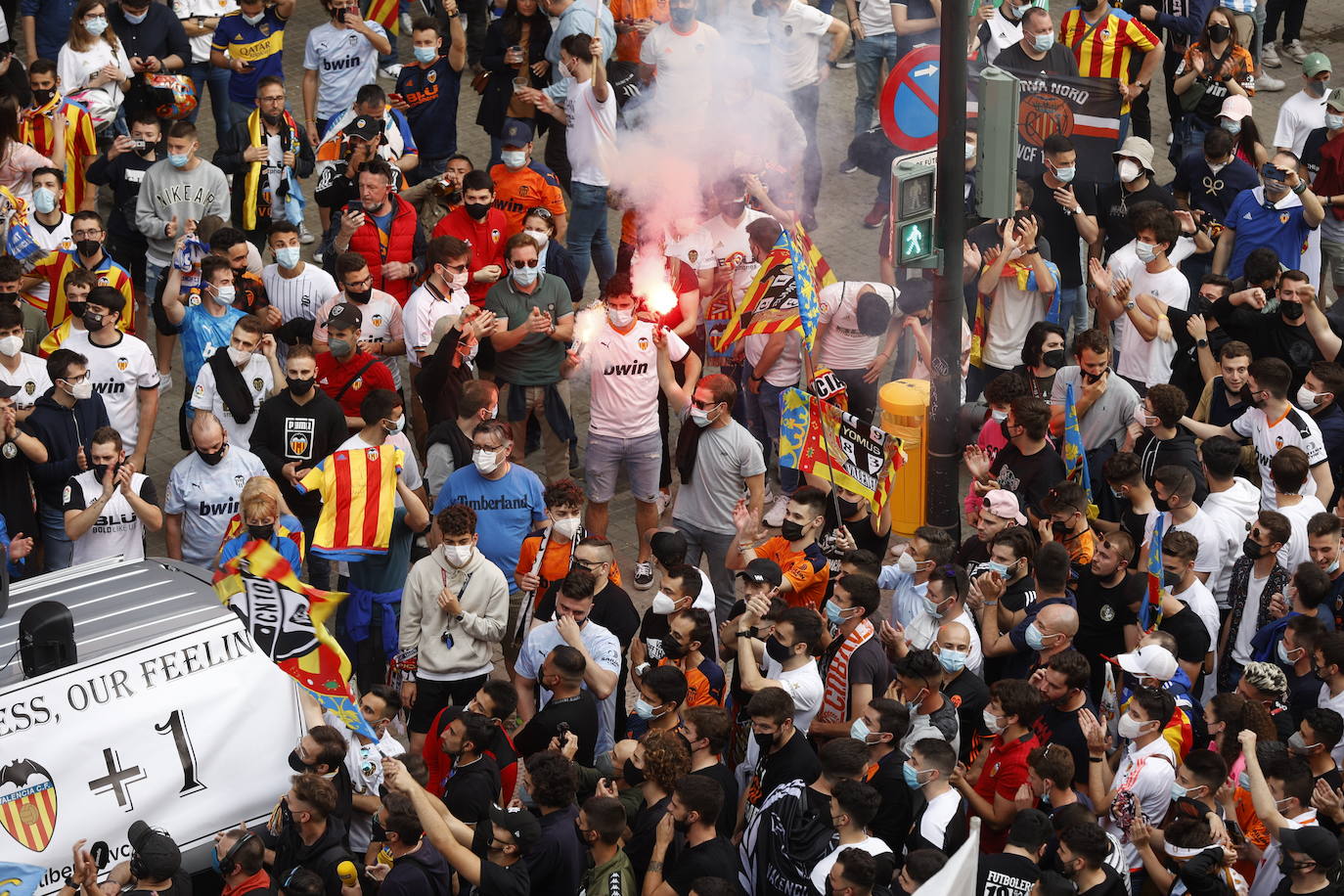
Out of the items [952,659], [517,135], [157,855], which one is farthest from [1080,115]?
[157,855]

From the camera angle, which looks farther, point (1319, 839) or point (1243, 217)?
point (1243, 217)

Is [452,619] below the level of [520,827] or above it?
below

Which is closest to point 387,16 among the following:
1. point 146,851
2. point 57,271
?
point 57,271

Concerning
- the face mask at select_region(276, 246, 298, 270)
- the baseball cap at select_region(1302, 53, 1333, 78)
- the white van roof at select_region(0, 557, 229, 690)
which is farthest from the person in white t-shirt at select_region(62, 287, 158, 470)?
the baseball cap at select_region(1302, 53, 1333, 78)

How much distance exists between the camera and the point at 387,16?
17.2 meters

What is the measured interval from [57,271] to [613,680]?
5634mm

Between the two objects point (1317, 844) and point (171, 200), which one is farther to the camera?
point (171, 200)

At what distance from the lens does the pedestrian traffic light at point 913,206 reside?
10461 millimetres

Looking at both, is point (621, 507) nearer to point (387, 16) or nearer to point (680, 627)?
point (680, 627)

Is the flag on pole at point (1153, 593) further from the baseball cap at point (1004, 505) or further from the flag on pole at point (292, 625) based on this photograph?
the flag on pole at point (292, 625)

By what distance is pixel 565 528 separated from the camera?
10.4 meters

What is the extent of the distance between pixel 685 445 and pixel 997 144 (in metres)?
2.48

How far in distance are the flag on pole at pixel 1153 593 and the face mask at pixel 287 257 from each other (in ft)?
19.0

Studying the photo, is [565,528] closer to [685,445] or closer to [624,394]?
[685,445]
